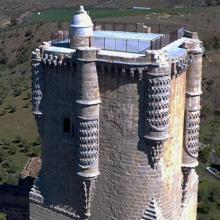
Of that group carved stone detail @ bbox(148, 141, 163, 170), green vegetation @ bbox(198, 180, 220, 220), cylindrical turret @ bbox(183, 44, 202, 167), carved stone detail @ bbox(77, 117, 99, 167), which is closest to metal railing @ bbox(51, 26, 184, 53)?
cylindrical turret @ bbox(183, 44, 202, 167)

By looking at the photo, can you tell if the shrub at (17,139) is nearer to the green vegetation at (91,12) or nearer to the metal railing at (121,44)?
the metal railing at (121,44)

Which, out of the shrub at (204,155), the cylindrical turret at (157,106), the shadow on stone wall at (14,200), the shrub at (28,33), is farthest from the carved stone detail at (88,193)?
the shrub at (28,33)

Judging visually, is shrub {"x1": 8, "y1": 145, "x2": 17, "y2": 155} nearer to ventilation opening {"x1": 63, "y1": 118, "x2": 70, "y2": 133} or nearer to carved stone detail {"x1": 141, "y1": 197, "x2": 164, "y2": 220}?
ventilation opening {"x1": 63, "y1": 118, "x2": 70, "y2": 133}

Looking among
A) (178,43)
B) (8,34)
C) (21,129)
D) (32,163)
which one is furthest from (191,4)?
(178,43)

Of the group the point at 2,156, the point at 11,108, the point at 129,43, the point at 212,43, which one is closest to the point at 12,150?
the point at 2,156

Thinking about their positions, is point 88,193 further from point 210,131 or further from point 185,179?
point 210,131

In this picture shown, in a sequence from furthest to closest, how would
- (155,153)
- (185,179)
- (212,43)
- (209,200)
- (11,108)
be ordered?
(212,43) → (11,108) → (209,200) → (185,179) → (155,153)
